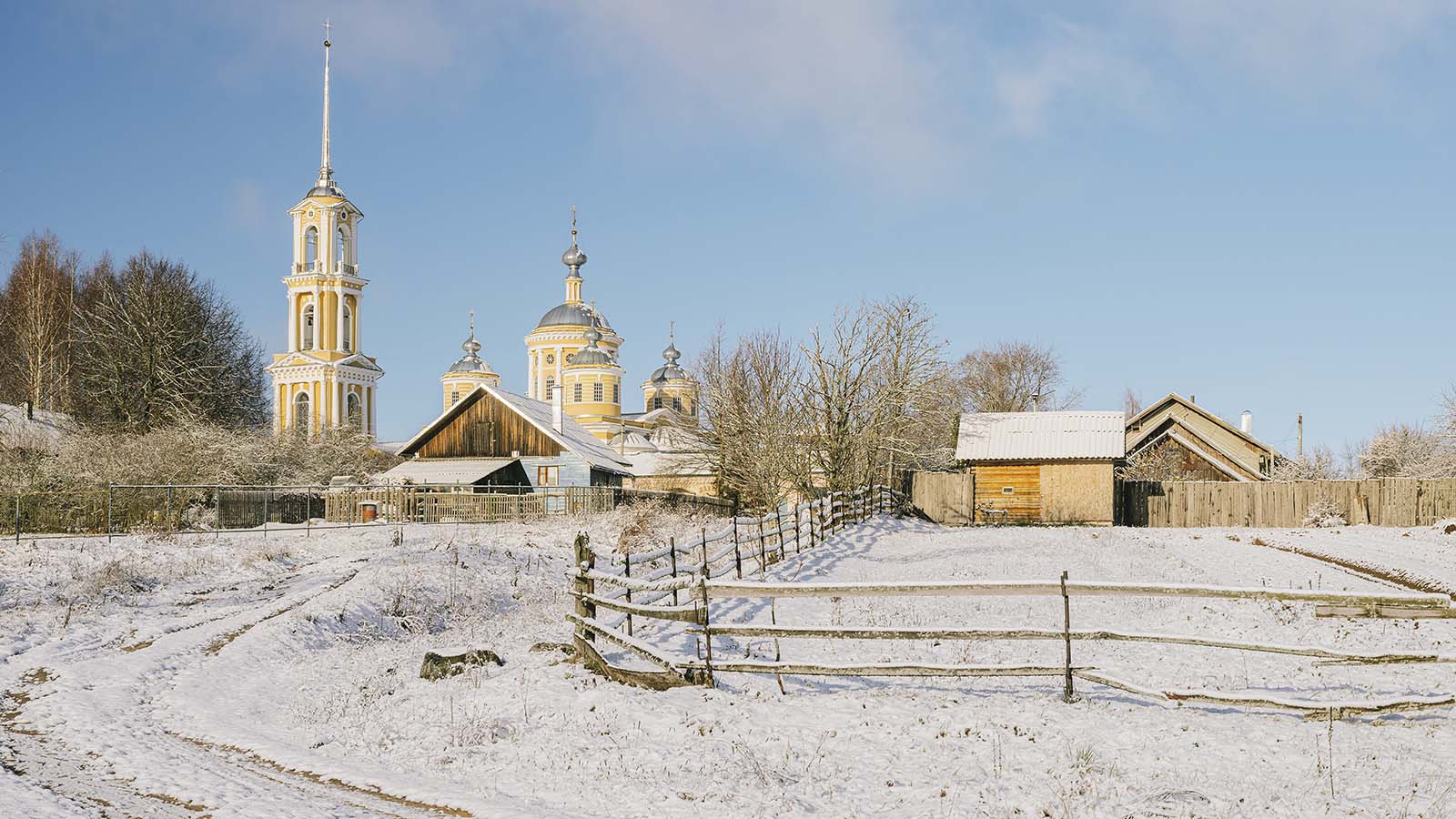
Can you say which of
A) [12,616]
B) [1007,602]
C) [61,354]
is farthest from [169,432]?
[1007,602]

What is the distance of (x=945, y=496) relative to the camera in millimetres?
42906

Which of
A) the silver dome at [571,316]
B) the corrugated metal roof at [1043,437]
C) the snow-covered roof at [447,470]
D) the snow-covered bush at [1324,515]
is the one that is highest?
the silver dome at [571,316]

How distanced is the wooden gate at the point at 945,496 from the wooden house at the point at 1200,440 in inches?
543

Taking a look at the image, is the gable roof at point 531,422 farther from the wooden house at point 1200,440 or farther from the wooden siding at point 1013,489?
the wooden house at point 1200,440

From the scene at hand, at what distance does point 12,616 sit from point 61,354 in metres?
53.0

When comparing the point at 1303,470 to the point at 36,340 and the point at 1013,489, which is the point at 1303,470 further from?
the point at 36,340

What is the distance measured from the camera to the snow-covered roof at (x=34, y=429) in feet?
131

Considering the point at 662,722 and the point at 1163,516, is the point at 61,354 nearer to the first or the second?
the point at 1163,516

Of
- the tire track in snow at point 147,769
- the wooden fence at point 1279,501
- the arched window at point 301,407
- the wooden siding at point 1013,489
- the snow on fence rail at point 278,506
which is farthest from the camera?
the arched window at point 301,407

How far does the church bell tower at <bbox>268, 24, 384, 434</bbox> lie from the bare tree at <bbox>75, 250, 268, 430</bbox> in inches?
728

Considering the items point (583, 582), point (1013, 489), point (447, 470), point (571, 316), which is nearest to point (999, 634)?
point (583, 582)

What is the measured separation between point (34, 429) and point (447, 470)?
16236mm

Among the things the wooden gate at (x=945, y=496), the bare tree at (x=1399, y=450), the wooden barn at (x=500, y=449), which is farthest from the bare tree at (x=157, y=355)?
the bare tree at (x=1399, y=450)

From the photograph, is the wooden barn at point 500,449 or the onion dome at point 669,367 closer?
the wooden barn at point 500,449
